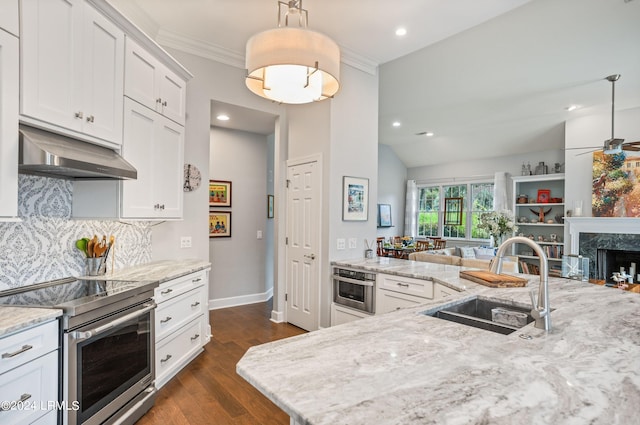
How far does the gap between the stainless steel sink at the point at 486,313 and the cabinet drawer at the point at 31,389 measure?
1903 mm

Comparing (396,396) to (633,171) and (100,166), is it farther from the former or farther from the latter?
(633,171)

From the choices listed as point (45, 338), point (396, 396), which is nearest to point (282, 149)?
point (45, 338)

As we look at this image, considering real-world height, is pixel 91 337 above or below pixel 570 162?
below

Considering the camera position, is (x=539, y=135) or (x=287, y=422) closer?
(x=287, y=422)

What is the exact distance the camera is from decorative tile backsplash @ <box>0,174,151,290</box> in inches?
81.6

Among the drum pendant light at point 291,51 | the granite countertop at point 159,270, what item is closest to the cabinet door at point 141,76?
the drum pendant light at point 291,51

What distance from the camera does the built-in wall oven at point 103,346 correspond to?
175cm

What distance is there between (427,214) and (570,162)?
377 cm

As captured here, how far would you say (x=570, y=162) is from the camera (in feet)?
21.2

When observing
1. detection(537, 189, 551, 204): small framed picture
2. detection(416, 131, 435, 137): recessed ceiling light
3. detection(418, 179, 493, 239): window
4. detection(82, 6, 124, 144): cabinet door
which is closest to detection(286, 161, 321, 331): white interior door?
detection(82, 6, 124, 144): cabinet door

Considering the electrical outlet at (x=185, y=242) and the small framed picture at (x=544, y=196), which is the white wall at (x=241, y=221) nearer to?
the electrical outlet at (x=185, y=242)

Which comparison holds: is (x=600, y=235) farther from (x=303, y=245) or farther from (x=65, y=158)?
(x=65, y=158)

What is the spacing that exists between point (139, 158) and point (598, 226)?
24.2 feet

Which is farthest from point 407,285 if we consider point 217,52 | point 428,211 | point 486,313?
point 428,211
